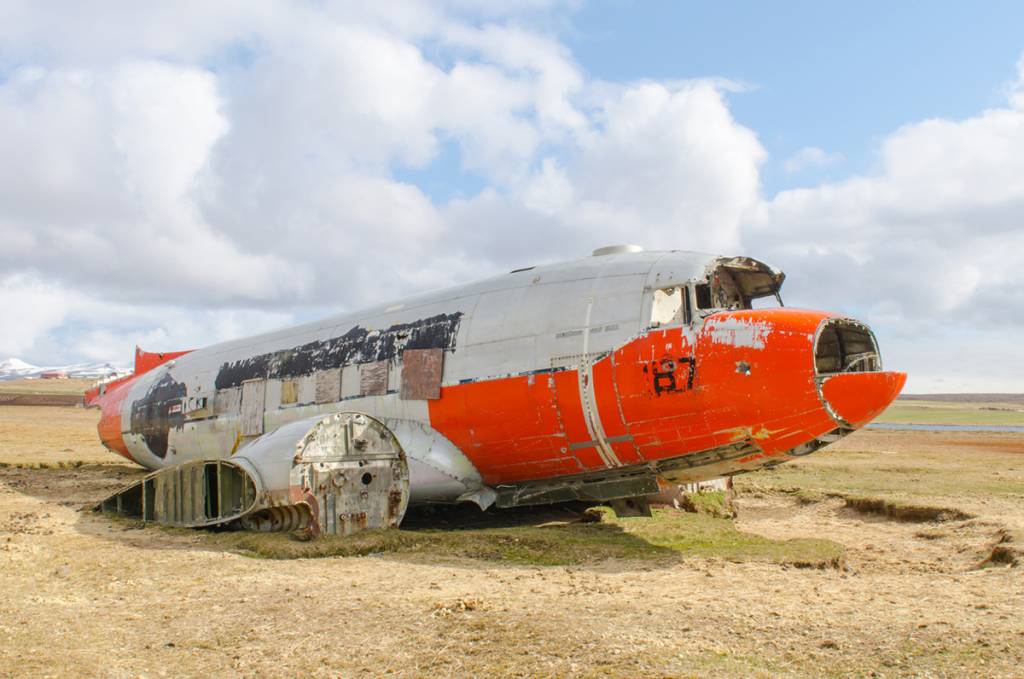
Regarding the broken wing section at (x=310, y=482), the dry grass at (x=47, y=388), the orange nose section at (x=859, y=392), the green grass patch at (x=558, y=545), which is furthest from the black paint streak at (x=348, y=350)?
the dry grass at (x=47, y=388)

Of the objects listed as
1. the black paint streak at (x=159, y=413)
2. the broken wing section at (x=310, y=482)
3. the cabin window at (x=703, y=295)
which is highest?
the cabin window at (x=703, y=295)

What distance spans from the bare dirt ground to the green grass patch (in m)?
0.31

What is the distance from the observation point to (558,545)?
10648mm

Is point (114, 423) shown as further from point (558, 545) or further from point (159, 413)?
point (558, 545)

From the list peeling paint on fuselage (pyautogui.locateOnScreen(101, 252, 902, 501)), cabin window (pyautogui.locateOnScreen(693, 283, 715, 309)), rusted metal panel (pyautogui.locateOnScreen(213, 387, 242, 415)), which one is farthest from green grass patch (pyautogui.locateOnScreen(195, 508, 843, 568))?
rusted metal panel (pyautogui.locateOnScreen(213, 387, 242, 415))

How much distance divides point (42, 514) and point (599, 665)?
12035 millimetres

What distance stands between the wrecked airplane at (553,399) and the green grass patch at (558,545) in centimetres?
57

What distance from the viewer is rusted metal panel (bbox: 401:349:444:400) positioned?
12.4 m

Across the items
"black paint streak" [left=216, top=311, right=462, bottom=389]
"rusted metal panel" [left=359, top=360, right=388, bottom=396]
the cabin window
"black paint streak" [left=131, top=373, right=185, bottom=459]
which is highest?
the cabin window

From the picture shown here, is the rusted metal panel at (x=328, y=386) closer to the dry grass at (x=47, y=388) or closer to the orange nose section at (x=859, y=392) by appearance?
the orange nose section at (x=859, y=392)

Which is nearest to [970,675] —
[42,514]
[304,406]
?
[304,406]

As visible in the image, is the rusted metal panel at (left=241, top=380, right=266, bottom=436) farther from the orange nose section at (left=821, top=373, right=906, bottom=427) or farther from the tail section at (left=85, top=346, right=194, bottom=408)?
the orange nose section at (left=821, top=373, right=906, bottom=427)

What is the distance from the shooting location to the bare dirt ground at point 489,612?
5.84 m

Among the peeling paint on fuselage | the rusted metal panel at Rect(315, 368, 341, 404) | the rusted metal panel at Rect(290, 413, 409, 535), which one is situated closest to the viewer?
the peeling paint on fuselage
